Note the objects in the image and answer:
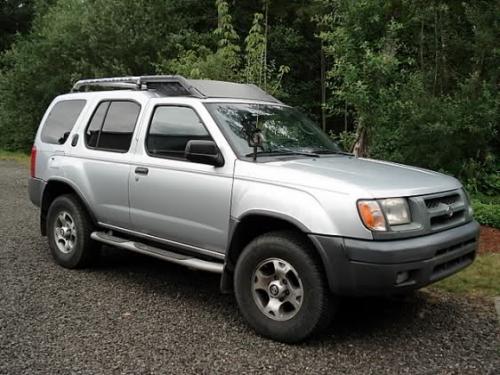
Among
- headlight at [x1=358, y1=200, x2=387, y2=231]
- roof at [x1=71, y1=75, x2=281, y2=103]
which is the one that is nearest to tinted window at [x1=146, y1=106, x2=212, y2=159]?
roof at [x1=71, y1=75, x2=281, y2=103]

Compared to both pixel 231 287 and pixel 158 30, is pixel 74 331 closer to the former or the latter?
pixel 231 287

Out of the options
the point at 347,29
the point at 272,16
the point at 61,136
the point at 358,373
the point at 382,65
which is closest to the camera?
the point at 358,373

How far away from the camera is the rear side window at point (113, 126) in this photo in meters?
5.46

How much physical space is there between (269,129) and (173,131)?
0.88 metres

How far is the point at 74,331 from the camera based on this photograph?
13.9 ft

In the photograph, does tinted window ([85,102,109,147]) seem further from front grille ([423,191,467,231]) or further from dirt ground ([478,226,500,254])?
dirt ground ([478,226,500,254])

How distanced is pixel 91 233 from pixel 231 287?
1995mm

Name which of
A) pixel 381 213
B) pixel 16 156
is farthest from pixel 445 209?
pixel 16 156

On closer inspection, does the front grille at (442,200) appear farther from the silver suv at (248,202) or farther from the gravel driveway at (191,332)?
the gravel driveway at (191,332)

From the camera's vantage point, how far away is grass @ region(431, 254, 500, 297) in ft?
17.3

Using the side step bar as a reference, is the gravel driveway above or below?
below

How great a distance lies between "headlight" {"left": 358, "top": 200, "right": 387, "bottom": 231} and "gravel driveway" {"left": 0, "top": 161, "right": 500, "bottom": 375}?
0.93 metres

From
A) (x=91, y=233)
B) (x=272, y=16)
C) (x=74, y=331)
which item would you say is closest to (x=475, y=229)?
(x=74, y=331)

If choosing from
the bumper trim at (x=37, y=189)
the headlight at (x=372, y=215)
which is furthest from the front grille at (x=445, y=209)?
the bumper trim at (x=37, y=189)
